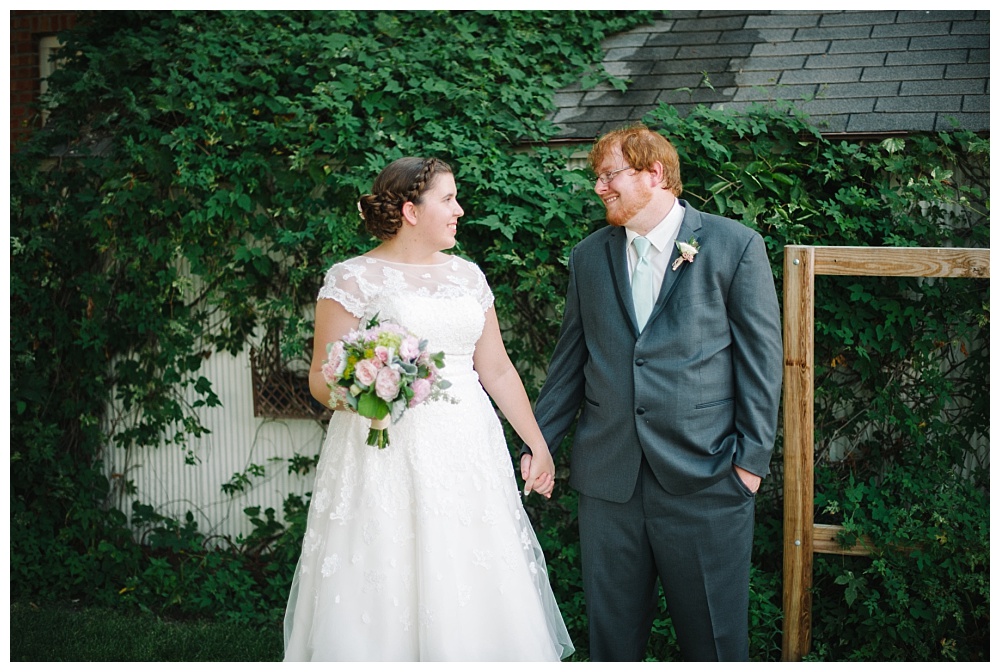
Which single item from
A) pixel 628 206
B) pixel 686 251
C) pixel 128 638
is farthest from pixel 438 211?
pixel 128 638

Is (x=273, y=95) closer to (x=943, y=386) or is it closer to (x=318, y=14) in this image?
(x=318, y=14)

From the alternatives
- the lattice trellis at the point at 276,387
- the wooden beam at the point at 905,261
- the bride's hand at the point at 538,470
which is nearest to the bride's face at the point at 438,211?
the bride's hand at the point at 538,470

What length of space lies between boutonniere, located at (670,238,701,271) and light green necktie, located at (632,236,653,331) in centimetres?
12

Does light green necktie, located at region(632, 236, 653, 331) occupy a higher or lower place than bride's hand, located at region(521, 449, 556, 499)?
higher

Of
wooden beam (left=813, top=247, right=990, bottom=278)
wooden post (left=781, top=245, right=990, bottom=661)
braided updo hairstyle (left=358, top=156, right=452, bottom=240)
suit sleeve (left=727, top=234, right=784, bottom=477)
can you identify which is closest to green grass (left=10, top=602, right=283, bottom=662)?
braided updo hairstyle (left=358, top=156, right=452, bottom=240)

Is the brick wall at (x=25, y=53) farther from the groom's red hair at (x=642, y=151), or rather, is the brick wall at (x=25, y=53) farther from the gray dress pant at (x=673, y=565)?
the gray dress pant at (x=673, y=565)

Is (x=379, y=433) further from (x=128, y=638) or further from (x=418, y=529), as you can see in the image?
(x=128, y=638)

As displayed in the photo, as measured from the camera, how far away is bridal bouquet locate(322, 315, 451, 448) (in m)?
2.90

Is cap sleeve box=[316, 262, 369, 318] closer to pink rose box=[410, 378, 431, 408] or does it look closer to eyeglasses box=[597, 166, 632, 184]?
pink rose box=[410, 378, 431, 408]

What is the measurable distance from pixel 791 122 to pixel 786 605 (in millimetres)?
2313

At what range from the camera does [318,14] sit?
17.0 feet

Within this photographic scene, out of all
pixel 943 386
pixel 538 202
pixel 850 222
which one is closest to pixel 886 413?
pixel 943 386

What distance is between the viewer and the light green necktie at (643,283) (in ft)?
11.0

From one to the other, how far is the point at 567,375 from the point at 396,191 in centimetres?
100
